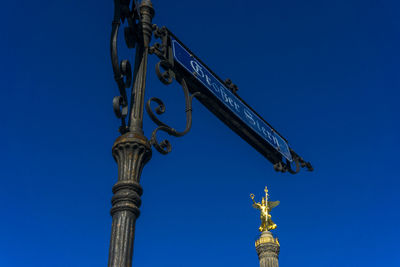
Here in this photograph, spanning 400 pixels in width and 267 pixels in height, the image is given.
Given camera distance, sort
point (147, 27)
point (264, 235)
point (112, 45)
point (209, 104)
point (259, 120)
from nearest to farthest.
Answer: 1. point (112, 45)
2. point (147, 27)
3. point (209, 104)
4. point (259, 120)
5. point (264, 235)

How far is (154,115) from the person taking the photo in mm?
5449

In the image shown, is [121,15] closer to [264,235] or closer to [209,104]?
[209,104]

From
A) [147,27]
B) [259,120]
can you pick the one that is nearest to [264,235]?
[259,120]

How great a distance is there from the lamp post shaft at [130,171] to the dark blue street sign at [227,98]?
0.73m

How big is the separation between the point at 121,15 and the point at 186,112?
141 centimetres

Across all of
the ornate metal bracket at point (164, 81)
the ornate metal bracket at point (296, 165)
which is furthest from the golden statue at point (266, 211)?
the ornate metal bracket at point (164, 81)

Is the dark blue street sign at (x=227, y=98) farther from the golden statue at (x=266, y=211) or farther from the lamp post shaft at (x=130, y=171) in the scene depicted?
the golden statue at (x=266, y=211)

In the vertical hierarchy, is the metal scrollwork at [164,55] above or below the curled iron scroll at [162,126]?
above

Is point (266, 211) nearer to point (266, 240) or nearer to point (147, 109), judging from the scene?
point (266, 240)

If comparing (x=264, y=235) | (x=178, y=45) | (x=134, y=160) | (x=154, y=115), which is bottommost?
(x=134, y=160)

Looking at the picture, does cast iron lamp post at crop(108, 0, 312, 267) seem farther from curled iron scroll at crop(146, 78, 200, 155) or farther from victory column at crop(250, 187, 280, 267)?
victory column at crop(250, 187, 280, 267)

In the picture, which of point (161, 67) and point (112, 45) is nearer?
point (112, 45)

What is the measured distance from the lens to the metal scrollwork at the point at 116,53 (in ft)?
17.0

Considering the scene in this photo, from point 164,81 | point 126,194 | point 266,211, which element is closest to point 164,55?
point 164,81
